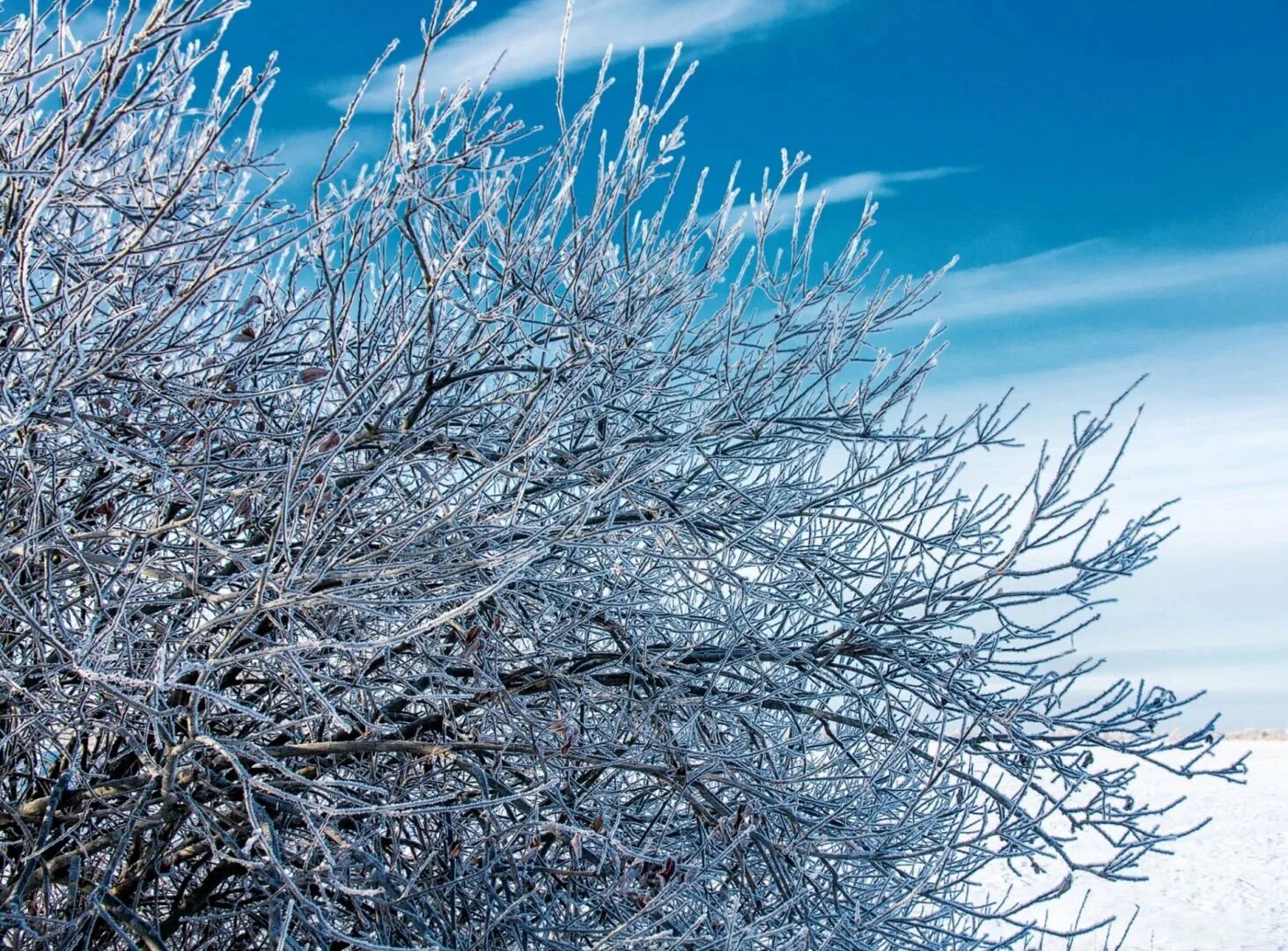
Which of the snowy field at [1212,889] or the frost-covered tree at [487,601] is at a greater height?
the snowy field at [1212,889]

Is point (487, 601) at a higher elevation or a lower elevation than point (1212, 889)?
lower

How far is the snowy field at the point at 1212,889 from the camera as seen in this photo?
1555 centimetres

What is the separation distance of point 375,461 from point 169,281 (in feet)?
2.87

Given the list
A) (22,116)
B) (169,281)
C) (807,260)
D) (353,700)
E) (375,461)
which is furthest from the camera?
(807,260)

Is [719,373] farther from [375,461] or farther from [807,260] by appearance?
[375,461]

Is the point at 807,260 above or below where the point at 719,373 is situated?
above

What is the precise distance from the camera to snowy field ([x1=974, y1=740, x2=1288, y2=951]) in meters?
15.6

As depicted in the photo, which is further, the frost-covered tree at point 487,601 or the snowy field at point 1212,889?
the snowy field at point 1212,889

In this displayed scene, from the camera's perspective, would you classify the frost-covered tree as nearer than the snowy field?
Yes

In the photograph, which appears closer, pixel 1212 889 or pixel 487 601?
pixel 487 601

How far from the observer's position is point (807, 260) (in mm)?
5004

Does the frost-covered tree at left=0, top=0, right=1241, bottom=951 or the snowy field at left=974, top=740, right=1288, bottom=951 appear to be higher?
the snowy field at left=974, top=740, right=1288, bottom=951

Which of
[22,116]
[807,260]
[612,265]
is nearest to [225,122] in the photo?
[22,116]

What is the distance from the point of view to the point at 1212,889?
Answer: 57.9 ft
